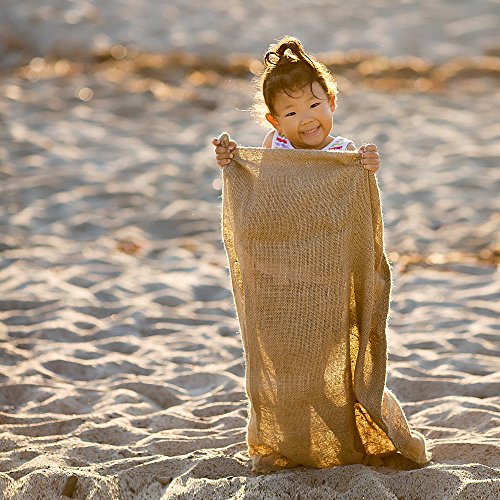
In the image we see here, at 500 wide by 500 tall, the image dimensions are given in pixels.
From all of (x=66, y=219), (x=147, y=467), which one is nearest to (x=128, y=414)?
(x=147, y=467)

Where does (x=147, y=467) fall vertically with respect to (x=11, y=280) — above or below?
below

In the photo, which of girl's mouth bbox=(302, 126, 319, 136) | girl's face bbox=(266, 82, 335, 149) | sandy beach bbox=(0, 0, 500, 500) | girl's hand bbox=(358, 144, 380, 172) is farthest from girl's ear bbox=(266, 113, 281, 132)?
sandy beach bbox=(0, 0, 500, 500)

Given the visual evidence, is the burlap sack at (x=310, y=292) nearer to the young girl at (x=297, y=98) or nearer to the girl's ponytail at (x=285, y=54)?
the young girl at (x=297, y=98)

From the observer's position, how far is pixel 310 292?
317 cm

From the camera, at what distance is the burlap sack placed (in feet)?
10.3

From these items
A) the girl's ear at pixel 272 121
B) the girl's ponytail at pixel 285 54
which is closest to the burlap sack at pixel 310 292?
the girl's ear at pixel 272 121

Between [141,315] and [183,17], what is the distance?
756 centimetres

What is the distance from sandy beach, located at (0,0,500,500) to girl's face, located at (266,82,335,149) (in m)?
1.13

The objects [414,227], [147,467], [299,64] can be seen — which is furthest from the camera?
[414,227]

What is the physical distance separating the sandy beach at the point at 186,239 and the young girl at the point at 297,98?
1100 mm

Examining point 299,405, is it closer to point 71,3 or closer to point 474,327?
point 474,327

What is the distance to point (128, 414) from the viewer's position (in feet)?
13.9

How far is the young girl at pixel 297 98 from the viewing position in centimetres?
315

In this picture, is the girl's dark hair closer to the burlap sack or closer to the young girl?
the young girl
